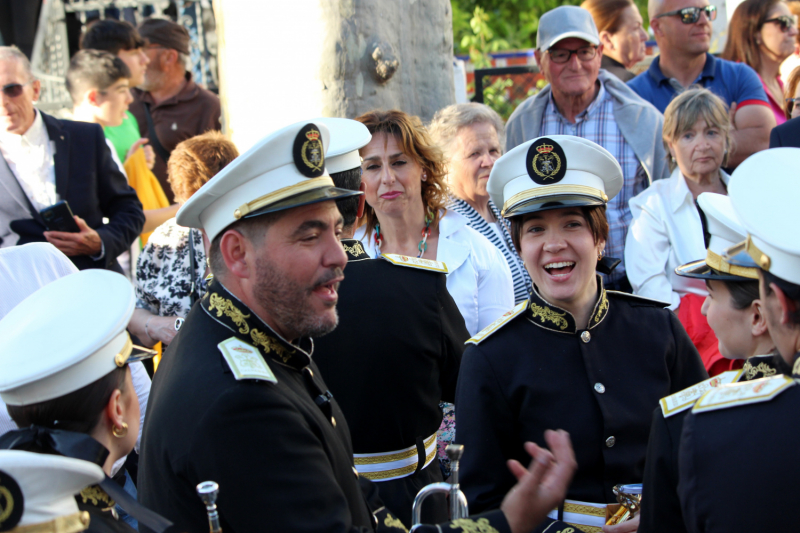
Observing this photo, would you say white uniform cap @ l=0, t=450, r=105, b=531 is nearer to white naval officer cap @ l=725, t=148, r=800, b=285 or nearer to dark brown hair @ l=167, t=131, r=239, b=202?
white naval officer cap @ l=725, t=148, r=800, b=285

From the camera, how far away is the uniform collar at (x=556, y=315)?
2631mm

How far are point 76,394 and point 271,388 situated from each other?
455mm

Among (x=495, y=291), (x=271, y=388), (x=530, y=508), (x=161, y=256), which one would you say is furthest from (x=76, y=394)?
(x=161, y=256)

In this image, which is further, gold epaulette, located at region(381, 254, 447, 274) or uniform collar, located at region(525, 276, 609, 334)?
gold epaulette, located at region(381, 254, 447, 274)

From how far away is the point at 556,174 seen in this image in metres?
2.71

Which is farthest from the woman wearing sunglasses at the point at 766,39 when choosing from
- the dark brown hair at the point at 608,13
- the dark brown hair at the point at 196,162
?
the dark brown hair at the point at 196,162

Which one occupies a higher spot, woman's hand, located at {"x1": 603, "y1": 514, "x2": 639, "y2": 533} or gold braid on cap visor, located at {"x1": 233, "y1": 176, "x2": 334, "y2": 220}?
gold braid on cap visor, located at {"x1": 233, "y1": 176, "x2": 334, "y2": 220}

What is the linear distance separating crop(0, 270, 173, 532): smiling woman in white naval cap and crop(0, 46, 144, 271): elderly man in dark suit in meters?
2.54

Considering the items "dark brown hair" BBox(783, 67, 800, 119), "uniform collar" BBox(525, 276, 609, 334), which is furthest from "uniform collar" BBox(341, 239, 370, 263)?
"dark brown hair" BBox(783, 67, 800, 119)

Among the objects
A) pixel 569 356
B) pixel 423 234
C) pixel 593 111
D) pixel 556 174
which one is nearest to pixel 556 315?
pixel 569 356

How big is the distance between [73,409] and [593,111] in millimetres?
3770

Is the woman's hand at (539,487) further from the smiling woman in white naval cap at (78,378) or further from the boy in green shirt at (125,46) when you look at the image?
the boy in green shirt at (125,46)

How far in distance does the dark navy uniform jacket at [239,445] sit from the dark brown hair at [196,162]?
7.64ft

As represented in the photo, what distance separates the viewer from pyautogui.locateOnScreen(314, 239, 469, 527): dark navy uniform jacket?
2768 millimetres
